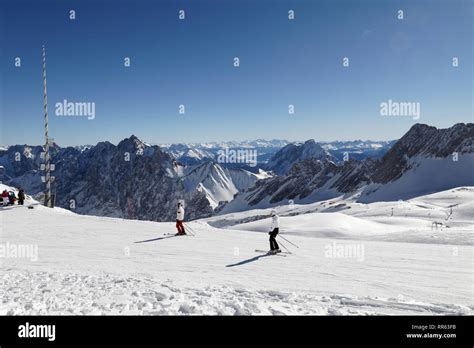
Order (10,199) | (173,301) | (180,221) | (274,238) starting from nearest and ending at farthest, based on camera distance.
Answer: (173,301), (274,238), (180,221), (10,199)

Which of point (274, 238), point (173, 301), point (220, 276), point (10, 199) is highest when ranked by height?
point (10, 199)

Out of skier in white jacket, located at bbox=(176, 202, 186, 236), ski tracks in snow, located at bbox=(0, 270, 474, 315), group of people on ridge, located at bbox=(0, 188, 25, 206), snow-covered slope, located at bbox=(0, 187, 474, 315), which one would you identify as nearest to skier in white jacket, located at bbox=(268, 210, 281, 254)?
snow-covered slope, located at bbox=(0, 187, 474, 315)

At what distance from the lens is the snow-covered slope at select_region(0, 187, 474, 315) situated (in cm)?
941

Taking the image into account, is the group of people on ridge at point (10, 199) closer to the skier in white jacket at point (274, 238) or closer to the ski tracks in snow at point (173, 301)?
the ski tracks in snow at point (173, 301)

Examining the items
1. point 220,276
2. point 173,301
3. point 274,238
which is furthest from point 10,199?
point 173,301

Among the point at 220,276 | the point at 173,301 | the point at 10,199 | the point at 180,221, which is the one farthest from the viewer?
the point at 10,199

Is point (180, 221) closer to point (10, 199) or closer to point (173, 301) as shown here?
point (173, 301)

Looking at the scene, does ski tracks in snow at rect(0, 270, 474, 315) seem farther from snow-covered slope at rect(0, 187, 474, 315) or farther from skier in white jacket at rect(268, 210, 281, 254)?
skier in white jacket at rect(268, 210, 281, 254)

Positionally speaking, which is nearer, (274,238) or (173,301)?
(173,301)

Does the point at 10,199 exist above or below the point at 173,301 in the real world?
above

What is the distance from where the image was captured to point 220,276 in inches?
490

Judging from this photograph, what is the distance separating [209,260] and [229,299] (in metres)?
5.14
